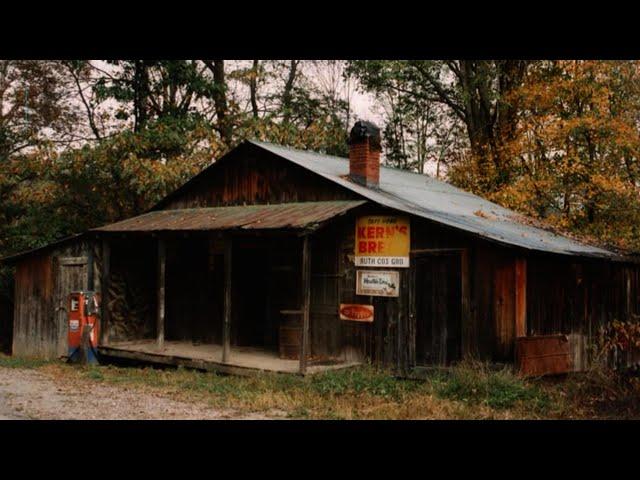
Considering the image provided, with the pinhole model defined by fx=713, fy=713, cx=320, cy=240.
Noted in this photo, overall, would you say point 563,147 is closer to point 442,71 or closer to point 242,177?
point 442,71

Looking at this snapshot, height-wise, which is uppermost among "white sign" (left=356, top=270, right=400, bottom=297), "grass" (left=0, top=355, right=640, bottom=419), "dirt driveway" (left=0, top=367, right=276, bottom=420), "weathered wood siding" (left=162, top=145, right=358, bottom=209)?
"weathered wood siding" (left=162, top=145, right=358, bottom=209)

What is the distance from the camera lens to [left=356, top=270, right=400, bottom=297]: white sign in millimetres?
13961

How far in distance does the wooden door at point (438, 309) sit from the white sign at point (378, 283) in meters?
0.47

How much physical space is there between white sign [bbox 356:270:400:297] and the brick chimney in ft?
9.37

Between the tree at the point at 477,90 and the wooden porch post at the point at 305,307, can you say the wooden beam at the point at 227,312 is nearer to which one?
the wooden porch post at the point at 305,307

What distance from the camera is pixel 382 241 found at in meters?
14.1

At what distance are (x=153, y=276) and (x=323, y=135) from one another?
1145 centimetres

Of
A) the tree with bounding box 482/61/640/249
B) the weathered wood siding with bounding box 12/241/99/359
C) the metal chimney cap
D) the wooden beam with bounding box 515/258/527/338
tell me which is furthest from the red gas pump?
the tree with bounding box 482/61/640/249

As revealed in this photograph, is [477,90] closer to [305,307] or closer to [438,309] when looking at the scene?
[438,309]

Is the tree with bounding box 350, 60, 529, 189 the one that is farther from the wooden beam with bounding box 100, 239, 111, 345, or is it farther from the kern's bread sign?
the kern's bread sign

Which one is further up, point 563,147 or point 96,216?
point 563,147

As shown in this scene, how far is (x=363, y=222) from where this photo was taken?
47.5ft

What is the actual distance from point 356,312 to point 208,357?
11.1 ft
